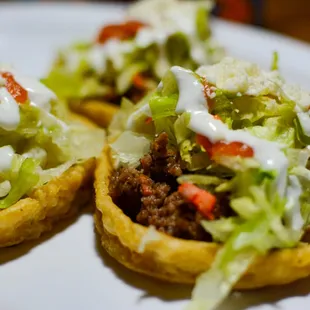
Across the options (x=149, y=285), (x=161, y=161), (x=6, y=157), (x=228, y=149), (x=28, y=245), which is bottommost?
(x=28, y=245)

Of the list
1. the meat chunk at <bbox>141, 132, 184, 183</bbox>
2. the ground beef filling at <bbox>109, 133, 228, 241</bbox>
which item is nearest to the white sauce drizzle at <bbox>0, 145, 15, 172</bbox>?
the ground beef filling at <bbox>109, 133, 228, 241</bbox>

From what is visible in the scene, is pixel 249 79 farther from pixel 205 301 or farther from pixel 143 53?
pixel 143 53

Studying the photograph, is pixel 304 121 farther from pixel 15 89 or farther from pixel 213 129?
pixel 15 89

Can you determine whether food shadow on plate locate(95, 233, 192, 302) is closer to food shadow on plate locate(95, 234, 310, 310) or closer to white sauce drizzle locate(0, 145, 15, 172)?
food shadow on plate locate(95, 234, 310, 310)

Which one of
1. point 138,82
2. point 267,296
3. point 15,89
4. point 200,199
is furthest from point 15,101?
point 267,296

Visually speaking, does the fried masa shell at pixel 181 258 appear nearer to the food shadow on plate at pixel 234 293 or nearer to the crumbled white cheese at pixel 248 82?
the food shadow on plate at pixel 234 293

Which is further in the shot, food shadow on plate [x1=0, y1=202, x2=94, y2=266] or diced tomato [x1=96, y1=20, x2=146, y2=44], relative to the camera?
diced tomato [x1=96, y1=20, x2=146, y2=44]

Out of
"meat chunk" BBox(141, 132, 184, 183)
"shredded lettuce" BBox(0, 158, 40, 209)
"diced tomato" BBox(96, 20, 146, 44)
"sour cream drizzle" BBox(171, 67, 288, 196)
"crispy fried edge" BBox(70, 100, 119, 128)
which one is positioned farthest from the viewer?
"diced tomato" BBox(96, 20, 146, 44)
